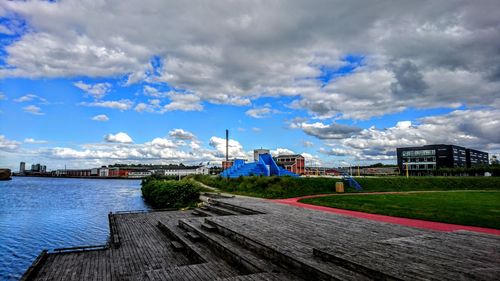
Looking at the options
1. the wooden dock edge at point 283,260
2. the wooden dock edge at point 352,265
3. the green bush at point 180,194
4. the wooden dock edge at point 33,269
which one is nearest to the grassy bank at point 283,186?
the green bush at point 180,194

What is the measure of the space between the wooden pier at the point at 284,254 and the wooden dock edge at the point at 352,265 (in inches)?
0.6

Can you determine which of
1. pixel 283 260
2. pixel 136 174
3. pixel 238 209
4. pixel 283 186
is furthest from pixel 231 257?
pixel 136 174

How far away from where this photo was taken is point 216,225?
9.81 metres

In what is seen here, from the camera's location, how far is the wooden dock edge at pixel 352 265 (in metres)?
4.38

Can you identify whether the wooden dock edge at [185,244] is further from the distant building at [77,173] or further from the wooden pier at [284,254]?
the distant building at [77,173]

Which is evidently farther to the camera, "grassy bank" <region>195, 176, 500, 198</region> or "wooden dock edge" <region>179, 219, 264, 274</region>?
"grassy bank" <region>195, 176, 500, 198</region>

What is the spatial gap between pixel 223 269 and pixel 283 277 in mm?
1962

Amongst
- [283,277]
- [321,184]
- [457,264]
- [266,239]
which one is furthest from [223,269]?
[321,184]

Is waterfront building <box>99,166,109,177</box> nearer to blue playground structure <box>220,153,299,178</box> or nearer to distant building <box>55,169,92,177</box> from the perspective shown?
distant building <box>55,169,92,177</box>

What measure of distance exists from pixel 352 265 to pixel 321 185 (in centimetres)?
2199

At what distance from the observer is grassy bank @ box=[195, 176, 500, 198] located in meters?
25.4

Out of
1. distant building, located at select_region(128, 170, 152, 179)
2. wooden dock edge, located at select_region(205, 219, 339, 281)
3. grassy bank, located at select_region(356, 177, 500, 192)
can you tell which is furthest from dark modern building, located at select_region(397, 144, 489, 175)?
distant building, located at select_region(128, 170, 152, 179)

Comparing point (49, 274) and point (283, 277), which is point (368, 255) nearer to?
point (283, 277)

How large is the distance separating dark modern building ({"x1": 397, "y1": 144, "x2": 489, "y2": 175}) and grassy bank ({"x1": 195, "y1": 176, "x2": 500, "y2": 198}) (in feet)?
133
